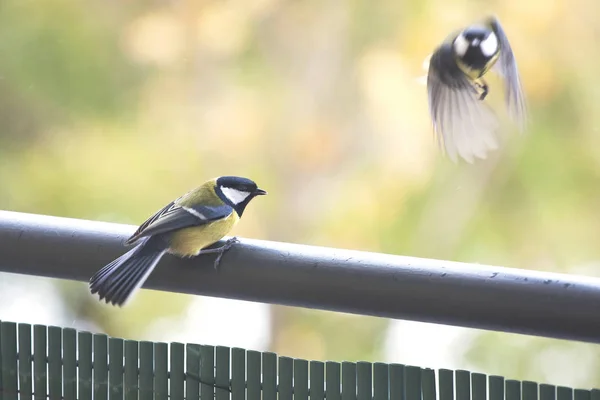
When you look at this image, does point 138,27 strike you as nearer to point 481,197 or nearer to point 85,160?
point 85,160

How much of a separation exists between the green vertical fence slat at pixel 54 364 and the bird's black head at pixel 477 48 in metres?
0.77

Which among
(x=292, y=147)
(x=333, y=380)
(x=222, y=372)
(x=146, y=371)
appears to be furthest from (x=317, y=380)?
(x=292, y=147)

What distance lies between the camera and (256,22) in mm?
2977

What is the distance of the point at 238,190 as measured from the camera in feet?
4.38

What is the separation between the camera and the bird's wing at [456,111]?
1431 millimetres

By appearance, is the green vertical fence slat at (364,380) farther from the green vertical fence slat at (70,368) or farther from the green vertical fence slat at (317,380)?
the green vertical fence slat at (70,368)

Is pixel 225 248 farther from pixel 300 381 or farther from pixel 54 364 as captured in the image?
pixel 54 364

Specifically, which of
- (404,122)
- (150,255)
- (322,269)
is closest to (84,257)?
(150,255)

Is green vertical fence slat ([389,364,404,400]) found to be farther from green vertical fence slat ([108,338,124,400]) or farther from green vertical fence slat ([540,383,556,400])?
green vertical fence slat ([108,338,124,400])

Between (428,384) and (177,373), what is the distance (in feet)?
1.05

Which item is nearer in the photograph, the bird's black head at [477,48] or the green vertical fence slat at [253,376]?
the green vertical fence slat at [253,376]

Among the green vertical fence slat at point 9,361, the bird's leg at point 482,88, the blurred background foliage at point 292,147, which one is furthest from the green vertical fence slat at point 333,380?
the blurred background foliage at point 292,147

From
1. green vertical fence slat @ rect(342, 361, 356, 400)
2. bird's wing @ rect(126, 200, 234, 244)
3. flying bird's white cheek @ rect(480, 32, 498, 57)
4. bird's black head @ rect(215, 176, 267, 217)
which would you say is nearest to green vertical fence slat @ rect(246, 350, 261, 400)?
green vertical fence slat @ rect(342, 361, 356, 400)

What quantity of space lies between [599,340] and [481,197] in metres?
2.02
